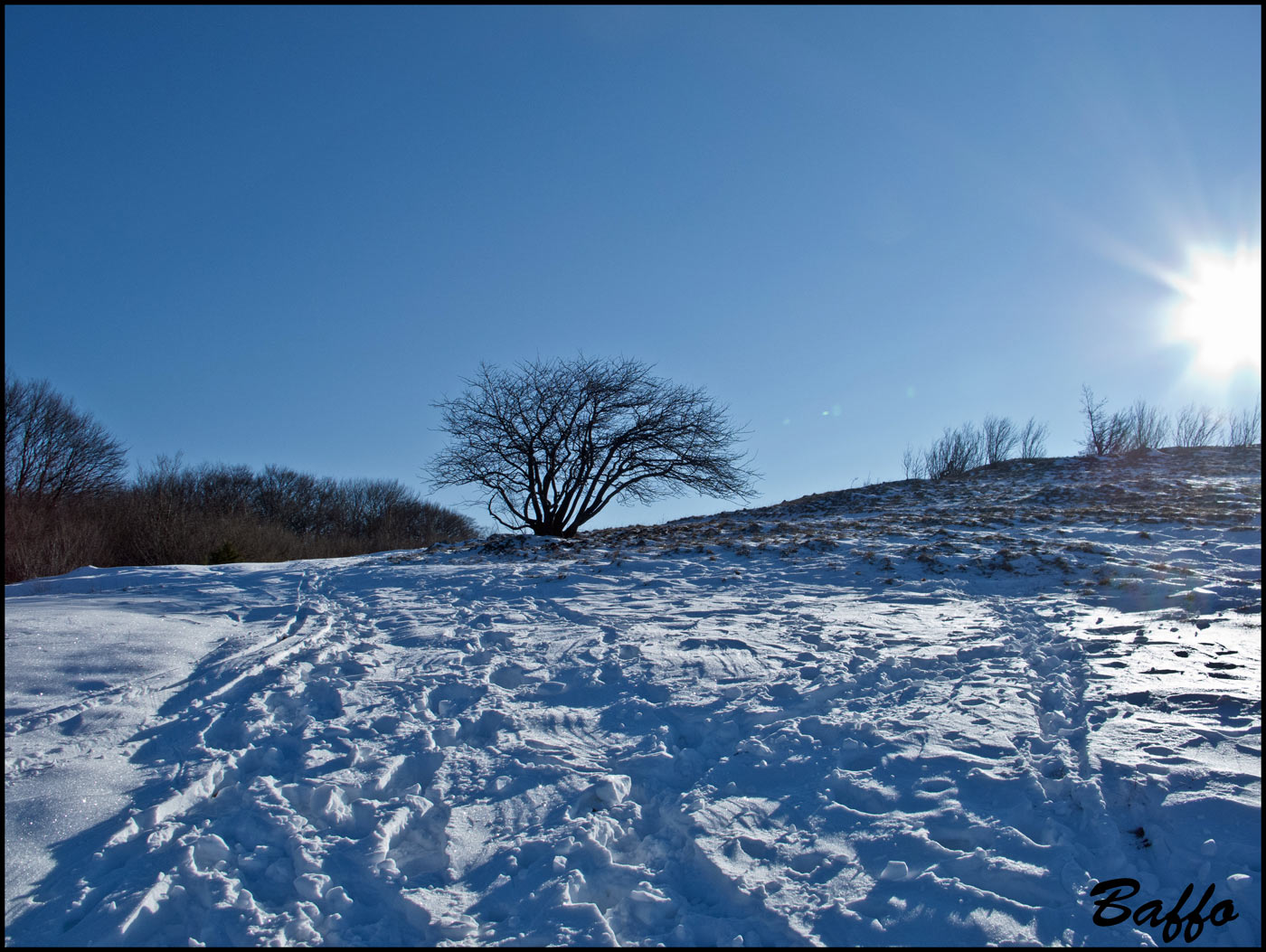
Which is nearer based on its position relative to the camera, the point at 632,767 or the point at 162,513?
the point at 632,767

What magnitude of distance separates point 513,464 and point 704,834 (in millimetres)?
13222

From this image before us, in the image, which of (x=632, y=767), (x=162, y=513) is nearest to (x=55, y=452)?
(x=162, y=513)

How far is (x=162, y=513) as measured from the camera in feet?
55.5

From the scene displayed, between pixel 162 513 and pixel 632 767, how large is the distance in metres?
18.0

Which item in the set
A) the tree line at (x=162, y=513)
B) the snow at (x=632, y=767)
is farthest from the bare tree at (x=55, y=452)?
the snow at (x=632, y=767)

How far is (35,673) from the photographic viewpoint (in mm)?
4766

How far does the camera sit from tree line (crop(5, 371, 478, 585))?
49.1 ft

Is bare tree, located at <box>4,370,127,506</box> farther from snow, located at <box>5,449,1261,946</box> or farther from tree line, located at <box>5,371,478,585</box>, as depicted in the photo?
snow, located at <box>5,449,1261,946</box>

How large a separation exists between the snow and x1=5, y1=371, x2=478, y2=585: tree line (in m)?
9.16

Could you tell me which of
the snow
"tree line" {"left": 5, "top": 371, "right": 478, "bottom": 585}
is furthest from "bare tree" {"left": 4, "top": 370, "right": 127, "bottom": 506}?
the snow

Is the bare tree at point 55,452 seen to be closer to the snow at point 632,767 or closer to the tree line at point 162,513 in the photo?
the tree line at point 162,513

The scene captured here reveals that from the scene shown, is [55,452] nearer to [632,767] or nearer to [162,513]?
[162,513]

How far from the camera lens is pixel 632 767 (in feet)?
13.1

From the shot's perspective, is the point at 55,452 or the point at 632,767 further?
the point at 55,452
